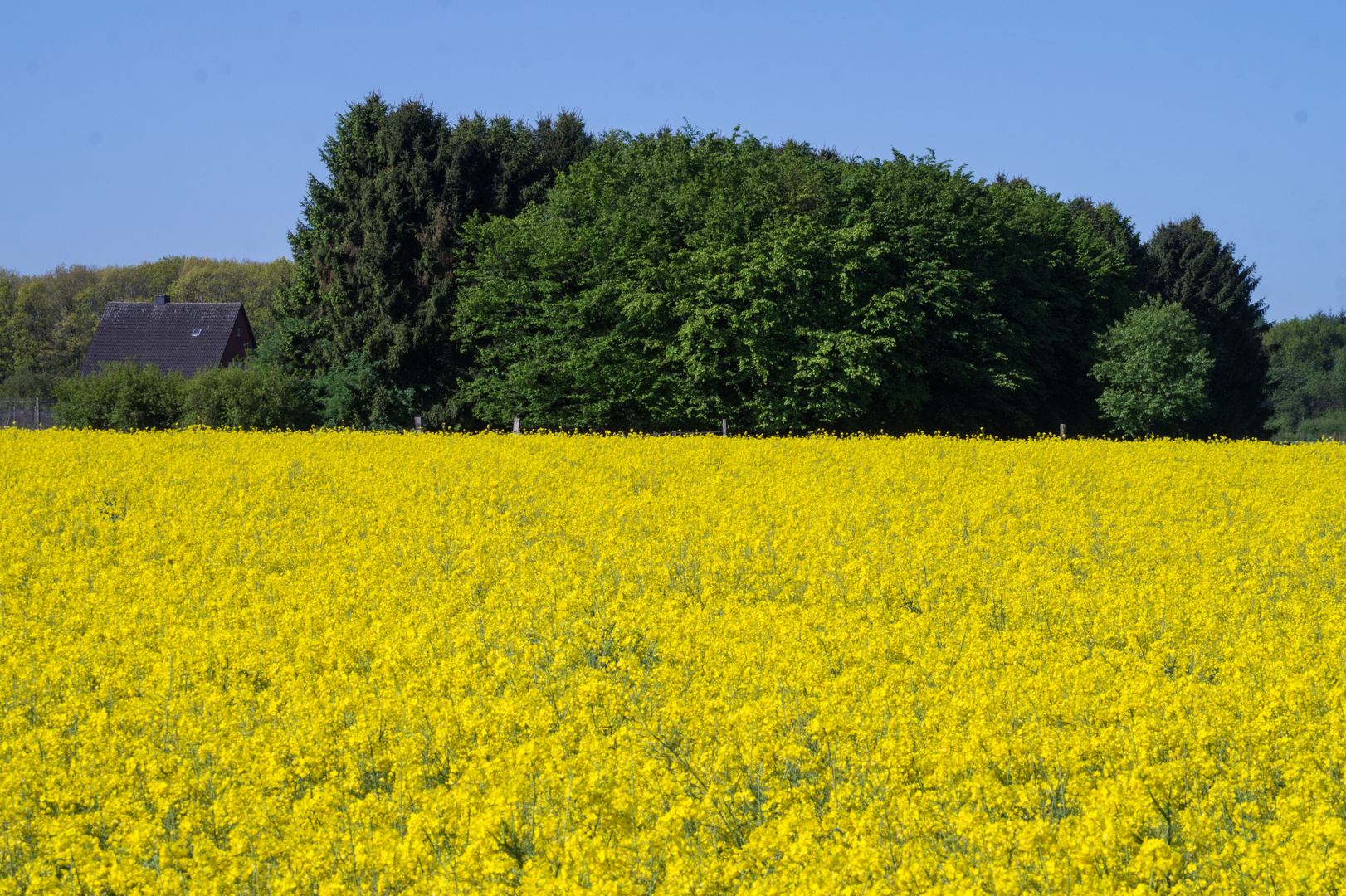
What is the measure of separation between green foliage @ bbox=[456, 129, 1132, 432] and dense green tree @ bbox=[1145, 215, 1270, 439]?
2081 centimetres

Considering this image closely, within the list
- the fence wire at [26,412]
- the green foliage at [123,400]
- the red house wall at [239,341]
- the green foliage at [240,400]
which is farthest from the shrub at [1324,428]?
the fence wire at [26,412]

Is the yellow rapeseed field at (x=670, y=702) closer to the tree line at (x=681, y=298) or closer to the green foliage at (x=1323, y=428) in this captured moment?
the tree line at (x=681, y=298)

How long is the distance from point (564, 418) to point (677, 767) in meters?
32.4

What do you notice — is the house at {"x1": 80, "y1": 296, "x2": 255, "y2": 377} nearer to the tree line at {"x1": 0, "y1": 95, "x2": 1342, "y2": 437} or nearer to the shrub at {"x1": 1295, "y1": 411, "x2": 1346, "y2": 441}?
the tree line at {"x1": 0, "y1": 95, "x2": 1342, "y2": 437}

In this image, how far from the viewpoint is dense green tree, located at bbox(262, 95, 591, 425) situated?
130 ft

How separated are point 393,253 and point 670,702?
37.9 meters

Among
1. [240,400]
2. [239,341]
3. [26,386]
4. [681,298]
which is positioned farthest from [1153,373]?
[26,386]

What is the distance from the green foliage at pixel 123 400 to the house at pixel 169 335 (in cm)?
2249

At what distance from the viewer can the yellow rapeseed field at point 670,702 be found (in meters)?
3.74

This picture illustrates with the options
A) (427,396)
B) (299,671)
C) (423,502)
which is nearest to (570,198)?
(427,396)

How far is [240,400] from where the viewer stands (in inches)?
1288

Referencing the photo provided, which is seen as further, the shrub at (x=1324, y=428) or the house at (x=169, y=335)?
the shrub at (x=1324, y=428)

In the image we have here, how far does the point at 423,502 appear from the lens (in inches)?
548

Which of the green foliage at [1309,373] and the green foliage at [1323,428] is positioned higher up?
the green foliage at [1309,373]
